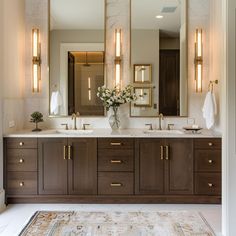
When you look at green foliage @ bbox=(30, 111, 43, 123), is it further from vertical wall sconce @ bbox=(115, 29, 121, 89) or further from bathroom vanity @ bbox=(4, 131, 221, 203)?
vertical wall sconce @ bbox=(115, 29, 121, 89)

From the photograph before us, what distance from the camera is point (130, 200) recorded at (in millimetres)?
4324

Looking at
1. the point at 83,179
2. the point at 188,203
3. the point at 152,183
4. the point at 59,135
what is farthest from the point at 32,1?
the point at 188,203

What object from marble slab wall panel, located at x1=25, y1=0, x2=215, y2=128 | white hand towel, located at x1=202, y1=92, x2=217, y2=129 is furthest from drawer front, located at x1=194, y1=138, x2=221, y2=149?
marble slab wall panel, located at x1=25, y1=0, x2=215, y2=128

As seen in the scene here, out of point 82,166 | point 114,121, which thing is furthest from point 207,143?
point 82,166

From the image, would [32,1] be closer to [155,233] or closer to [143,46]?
[143,46]

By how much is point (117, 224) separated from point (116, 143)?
1.05m

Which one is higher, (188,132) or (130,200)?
(188,132)

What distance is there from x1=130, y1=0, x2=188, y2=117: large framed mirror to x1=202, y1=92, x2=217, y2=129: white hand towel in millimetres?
430

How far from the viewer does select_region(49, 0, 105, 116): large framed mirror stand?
16.1 feet

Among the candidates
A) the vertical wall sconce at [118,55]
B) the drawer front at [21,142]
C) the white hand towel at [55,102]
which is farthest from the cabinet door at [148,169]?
the white hand towel at [55,102]

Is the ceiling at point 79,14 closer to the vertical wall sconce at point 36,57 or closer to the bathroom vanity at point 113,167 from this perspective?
the vertical wall sconce at point 36,57

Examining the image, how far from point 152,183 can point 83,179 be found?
2.91ft

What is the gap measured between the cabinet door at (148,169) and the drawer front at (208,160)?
1.50 feet

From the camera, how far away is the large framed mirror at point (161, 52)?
16.0 feet
